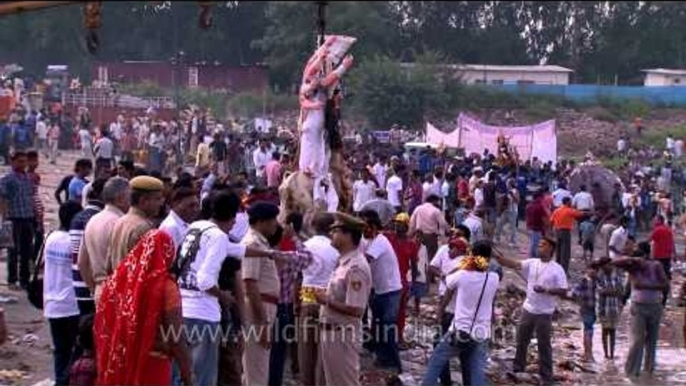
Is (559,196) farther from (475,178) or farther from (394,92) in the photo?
(394,92)

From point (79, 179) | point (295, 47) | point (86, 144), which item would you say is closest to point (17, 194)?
point (79, 179)

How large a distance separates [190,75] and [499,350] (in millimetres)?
36350

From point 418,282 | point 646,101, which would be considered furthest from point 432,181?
point 646,101

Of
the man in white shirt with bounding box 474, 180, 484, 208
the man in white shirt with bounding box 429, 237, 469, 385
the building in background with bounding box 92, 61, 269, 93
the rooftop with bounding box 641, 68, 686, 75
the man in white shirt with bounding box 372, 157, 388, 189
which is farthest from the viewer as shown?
the building in background with bounding box 92, 61, 269, 93

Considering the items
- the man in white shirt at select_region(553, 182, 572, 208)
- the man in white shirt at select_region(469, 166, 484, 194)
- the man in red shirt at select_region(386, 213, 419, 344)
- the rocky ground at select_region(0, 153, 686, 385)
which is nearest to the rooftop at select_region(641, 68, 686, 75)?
the man in white shirt at select_region(469, 166, 484, 194)

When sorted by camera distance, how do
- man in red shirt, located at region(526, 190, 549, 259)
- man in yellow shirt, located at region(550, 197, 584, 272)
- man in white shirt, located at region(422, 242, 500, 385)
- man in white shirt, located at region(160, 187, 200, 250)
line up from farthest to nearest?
1. man in yellow shirt, located at region(550, 197, 584, 272)
2. man in red shirt, located at region(526, 190, 549, 259)
3. man in white shirt, located at region(422, 242, 500, 385)
4. man in white shirt, located at region(160, 187, 200, 250)

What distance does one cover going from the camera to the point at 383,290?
12875mm

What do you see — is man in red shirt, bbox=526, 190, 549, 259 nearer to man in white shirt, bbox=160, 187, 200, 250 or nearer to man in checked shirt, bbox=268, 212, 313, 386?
man in checked shirt, bbox=268, 212, 313, 386

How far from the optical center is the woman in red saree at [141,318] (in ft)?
26.1

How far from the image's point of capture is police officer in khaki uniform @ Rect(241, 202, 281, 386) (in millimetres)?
9914

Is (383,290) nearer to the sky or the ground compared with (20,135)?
nearer to the ground

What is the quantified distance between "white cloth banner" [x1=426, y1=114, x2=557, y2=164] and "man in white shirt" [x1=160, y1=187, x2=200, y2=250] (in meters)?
26.1

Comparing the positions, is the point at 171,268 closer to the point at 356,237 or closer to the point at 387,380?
the point at 356,237

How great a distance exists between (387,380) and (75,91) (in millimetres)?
33282
